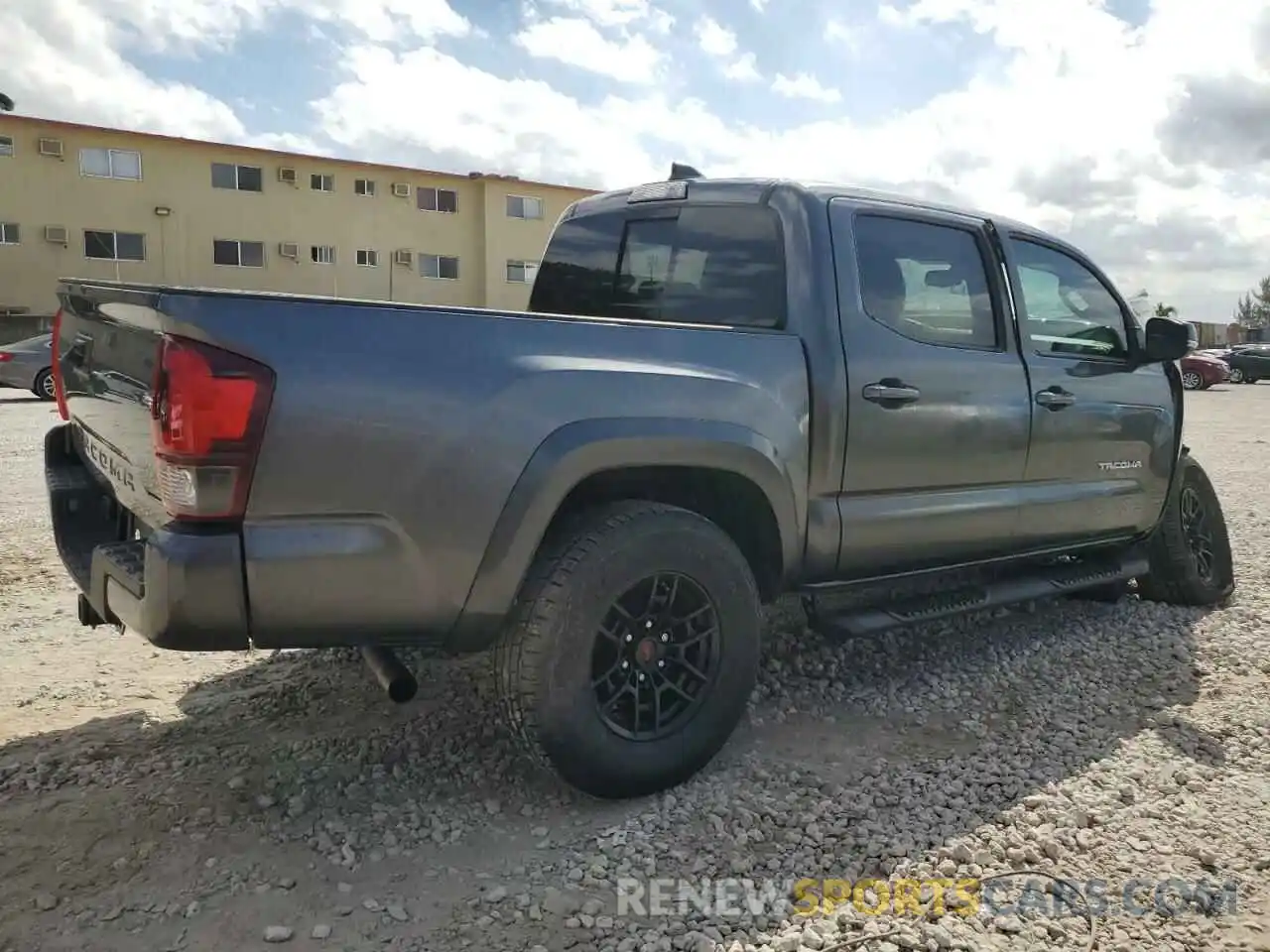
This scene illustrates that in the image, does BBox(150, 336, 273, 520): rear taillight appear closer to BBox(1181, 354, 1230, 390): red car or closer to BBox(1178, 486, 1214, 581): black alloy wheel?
BBox(1178, 486, 1214, 581): black alloy wheel

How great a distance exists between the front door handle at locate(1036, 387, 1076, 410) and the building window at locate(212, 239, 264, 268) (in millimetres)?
29587

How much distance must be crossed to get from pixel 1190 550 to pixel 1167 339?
1268 millimetres

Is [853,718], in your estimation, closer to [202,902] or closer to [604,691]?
[604,691]

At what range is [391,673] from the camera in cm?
292

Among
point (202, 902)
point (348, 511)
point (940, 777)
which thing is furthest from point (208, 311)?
point (940, 777)

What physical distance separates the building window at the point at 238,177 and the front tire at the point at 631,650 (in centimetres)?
3030

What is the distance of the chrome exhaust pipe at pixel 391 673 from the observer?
286cm

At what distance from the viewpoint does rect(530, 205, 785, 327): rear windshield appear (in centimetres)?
366

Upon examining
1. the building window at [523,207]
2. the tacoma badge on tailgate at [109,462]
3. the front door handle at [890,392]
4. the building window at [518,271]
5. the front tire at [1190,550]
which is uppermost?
the building window at [523,207]

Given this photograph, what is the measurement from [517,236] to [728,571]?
104 feet

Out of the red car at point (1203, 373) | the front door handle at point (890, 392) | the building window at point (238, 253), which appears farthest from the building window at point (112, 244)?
the red car at point (1203, 373)

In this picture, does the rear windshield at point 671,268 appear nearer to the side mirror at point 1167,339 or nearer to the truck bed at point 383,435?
the truck bed at point 383,435

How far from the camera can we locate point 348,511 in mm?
2551

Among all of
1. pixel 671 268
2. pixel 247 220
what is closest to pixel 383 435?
pixel 671 268
